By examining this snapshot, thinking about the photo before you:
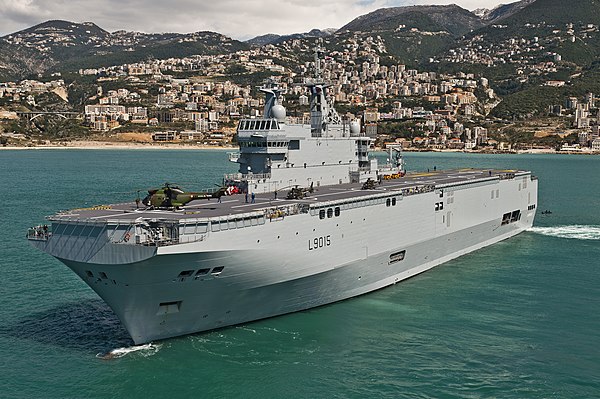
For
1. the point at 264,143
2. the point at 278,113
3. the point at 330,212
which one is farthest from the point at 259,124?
the point at 330,212

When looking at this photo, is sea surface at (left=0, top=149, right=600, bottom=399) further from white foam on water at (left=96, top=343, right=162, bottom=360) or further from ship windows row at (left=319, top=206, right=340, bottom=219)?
ship windows row at (left=319, top=206, right=340, bottom=219)

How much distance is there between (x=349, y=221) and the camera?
2677 cm

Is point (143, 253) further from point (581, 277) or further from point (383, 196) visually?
point (581, 277)

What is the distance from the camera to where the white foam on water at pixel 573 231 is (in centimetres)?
4362

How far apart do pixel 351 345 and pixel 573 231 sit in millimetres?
29613

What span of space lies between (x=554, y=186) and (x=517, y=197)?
3748cm

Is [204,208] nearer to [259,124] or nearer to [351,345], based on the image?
[259,124]

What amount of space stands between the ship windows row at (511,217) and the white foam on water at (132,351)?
29.0m

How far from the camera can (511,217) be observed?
44.4 metres

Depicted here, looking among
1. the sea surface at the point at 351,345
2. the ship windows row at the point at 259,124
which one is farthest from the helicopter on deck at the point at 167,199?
the ship windows row at the point at 259,124

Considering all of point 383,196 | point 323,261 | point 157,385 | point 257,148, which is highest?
point 257,148

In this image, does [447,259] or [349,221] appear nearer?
[349,221]

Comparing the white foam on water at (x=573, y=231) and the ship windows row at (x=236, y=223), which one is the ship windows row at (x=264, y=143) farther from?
the white foam on water at (x=573, y=231)

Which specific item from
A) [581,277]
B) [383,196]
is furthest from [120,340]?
[581,277]
